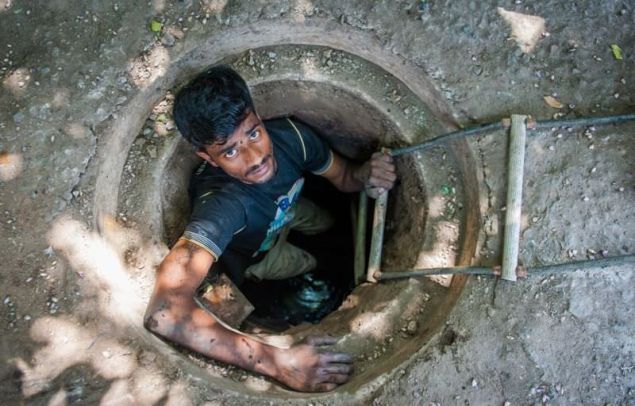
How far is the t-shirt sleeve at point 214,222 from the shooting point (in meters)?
2.50

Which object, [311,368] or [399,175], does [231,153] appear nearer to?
[311,368]

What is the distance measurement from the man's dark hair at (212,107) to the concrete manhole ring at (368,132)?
0.46 meters

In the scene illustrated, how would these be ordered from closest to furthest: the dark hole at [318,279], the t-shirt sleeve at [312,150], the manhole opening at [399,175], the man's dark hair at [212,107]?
the man's dark hair at [212,107] < the manhole opening at [399,175] < the t-shirt sleeve at [312,150] < the dark hole at [318,279]

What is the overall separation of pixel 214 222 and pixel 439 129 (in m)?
1.32

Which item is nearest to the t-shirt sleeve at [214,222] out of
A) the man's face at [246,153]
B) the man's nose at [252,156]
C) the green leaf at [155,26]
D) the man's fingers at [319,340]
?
the man's face at [246,153]

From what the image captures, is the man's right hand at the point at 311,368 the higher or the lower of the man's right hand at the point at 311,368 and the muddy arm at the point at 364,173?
the lower

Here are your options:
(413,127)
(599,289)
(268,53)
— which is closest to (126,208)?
(268,53)

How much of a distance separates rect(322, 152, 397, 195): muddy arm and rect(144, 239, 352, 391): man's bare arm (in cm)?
104

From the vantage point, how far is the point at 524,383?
2369 mm

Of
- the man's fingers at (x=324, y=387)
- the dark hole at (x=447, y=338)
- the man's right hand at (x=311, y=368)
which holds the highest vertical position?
the dark hole at (x=447, y=338)

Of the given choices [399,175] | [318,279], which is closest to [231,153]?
[399,175]

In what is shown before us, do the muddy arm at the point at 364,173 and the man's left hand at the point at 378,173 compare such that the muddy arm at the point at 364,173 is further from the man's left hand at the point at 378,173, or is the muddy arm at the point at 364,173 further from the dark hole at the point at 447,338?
the dark hole at the point at 447,338

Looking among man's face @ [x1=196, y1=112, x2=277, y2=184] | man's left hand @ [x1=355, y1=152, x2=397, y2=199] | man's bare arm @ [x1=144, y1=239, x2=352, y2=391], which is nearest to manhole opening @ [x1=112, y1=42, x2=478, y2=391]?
man's left hand @ [x1=355, y1=152, x2=397, y2=199]

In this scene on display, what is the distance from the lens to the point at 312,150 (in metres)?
3.05
